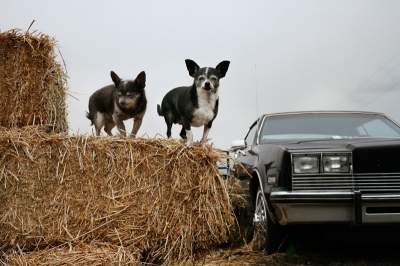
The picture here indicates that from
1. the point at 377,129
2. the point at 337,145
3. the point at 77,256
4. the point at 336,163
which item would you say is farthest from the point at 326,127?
the point at 77,256

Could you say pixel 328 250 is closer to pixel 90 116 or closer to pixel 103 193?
pixel 103 193

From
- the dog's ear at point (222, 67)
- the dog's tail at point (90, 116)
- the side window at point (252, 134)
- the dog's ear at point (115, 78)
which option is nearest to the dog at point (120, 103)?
the dog's ear at point (115, 78)

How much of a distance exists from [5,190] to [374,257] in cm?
381

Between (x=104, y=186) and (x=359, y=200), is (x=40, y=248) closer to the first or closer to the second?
(x=104, y=186)

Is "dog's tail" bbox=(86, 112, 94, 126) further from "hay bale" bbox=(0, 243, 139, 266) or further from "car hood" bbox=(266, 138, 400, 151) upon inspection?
"car hood" bbox=(266, 138, 400, 151)

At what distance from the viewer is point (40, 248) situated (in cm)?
548

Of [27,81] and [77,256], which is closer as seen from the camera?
[77,256]

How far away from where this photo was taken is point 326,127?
667 centimetres

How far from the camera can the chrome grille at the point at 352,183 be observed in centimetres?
476

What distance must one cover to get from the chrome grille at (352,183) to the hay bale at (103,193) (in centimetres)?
118

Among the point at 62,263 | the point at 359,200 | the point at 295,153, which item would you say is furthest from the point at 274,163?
the point at 62,263

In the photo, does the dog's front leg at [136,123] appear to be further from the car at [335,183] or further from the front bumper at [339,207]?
the front bumper at [339,207]

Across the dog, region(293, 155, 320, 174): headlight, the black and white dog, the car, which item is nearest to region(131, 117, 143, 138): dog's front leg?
the dog

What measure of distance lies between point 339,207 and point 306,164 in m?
0.46
